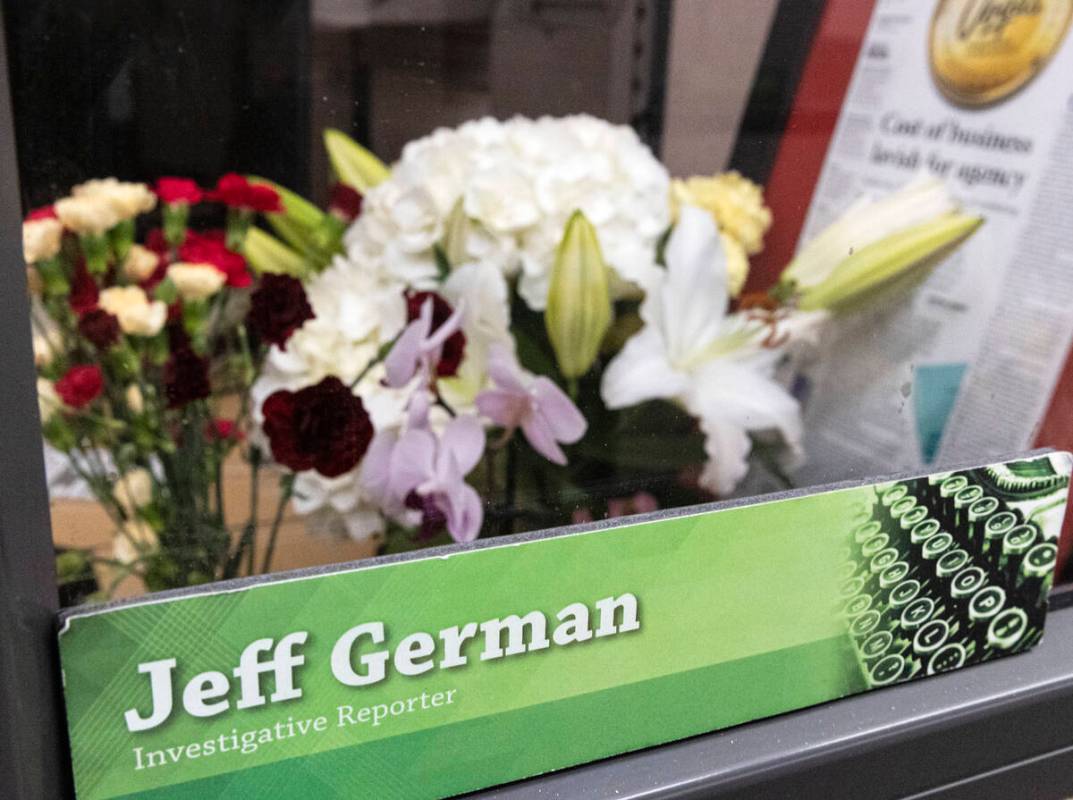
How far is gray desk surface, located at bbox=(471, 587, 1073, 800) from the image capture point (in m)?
0.53

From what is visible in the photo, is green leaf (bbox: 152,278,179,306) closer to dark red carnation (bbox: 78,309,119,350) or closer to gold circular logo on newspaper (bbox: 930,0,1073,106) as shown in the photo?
dark red carnation (bbox: 78,309,119,350)

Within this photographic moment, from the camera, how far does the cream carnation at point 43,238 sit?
0.52 meters

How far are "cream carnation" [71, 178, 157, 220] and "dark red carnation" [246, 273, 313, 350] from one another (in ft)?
0.31

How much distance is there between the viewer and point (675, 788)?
0.52m

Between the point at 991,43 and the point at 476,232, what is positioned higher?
the point at 991,43

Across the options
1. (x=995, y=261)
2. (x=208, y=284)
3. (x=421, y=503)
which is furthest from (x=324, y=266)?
(x=995, y=261)

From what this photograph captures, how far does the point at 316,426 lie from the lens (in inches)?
22.2

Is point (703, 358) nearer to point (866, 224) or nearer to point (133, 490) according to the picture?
point (866, 224)

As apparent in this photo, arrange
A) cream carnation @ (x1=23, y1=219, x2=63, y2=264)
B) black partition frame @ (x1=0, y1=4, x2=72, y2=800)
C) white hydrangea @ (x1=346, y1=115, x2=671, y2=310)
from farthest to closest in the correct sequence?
white hydrangea @ (x1=346, y1=115, x2=671, y2=310)
cream carnation @ (x1=23, y1=219, x2=63, y2=264)
black partition frame @ (x1=0, y1=4, x2=72, y2=800)

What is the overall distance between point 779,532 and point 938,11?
55 centimetres

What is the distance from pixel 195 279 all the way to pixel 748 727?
43 centimetres

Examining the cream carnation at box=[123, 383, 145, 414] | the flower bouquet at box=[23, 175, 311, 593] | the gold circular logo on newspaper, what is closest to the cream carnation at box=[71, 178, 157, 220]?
the flower bouquet at box=[23, 175, 311, 593]

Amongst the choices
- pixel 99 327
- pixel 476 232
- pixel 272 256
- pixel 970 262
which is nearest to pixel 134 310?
pixel 99 327

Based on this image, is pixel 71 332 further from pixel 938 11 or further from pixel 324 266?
pixel 938 11
